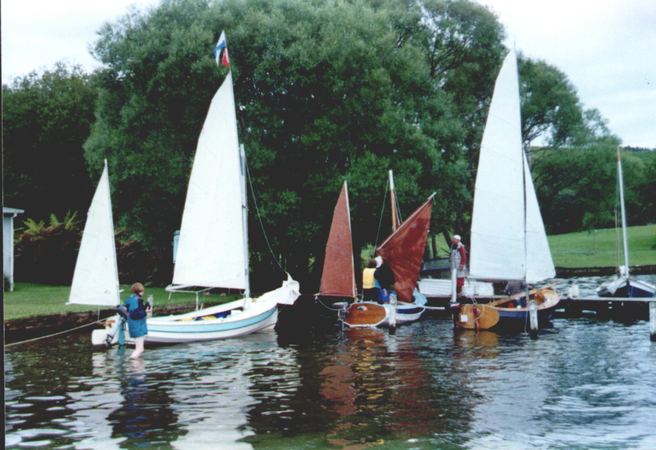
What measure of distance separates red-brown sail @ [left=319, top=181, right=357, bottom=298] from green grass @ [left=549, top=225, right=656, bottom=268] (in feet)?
126

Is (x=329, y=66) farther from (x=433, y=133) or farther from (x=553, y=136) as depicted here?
(x=553, y=136)

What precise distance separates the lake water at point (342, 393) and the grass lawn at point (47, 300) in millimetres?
3617

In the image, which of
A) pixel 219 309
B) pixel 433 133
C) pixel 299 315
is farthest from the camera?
pixel 433 133

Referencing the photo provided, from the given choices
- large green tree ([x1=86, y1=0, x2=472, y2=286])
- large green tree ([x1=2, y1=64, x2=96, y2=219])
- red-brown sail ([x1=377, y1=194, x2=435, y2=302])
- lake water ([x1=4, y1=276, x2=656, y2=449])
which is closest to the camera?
lake water ([x1=4, y1=276, x2=656, y2=449])

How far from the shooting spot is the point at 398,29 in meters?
49.7

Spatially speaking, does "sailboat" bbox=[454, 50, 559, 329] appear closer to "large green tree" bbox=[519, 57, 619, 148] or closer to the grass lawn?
the grass lawn

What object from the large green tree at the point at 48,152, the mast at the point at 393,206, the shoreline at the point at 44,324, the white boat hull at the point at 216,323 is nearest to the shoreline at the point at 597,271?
the mast at the point at 393,206

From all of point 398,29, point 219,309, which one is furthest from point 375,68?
point 219,309

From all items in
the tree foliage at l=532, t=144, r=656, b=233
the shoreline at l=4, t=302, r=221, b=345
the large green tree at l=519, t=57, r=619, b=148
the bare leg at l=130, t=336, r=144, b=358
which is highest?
the large green tree at l=519, t=57, r=619, b=148

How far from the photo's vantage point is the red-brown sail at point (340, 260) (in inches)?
1216

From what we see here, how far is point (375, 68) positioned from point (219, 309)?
17.6 meters

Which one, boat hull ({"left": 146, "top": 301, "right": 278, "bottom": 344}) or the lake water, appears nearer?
the lake water

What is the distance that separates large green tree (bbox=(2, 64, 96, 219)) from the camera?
195 feet

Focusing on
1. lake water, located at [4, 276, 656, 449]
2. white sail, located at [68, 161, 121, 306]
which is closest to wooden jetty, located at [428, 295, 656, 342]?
lake water, located at [4, 276, 656, 449]
